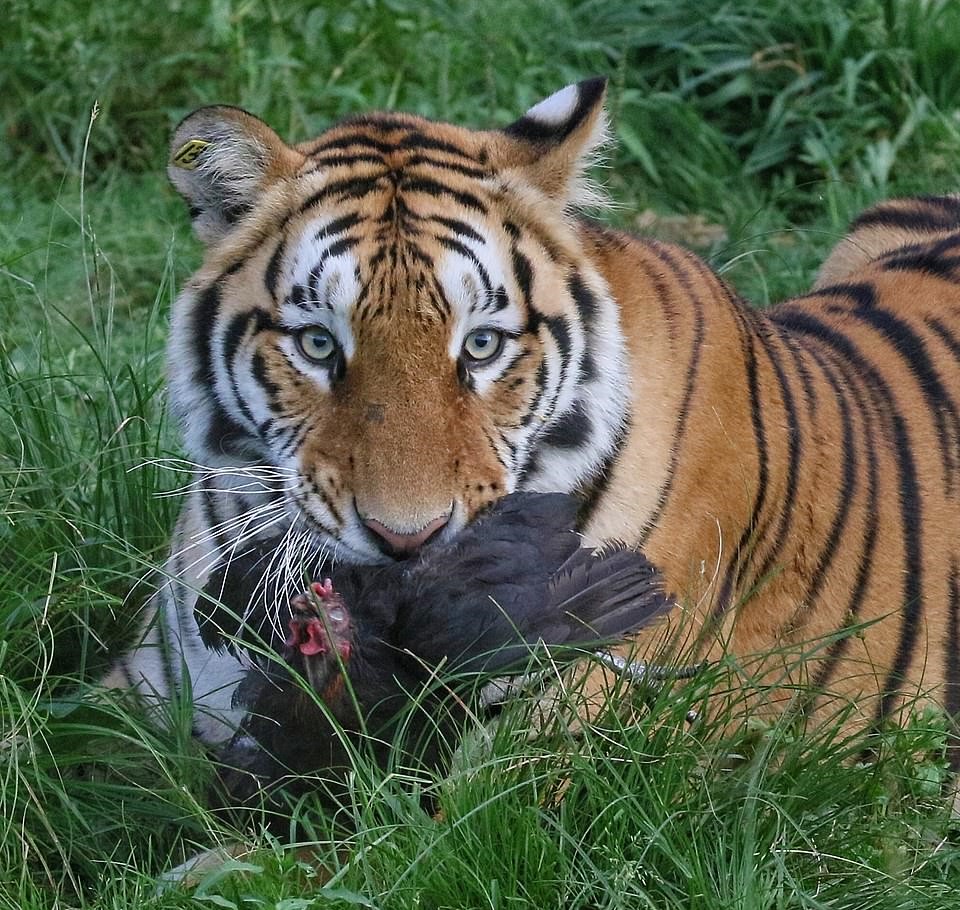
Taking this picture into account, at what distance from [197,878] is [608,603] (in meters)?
0.78

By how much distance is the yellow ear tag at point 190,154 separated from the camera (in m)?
2.98

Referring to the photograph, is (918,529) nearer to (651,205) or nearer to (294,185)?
(294,185)

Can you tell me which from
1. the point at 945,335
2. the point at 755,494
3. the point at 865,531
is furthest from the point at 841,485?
the point at 945,335

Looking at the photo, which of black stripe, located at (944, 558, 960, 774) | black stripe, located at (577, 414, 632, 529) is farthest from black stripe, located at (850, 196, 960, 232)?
black stripe, located at (577, 414, 632, 529)

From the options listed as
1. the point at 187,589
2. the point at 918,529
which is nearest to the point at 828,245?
the point at 918,529

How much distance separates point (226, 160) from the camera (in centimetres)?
301

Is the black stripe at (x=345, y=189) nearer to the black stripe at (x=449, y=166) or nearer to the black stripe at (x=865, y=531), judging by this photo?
the black stripe at (x=449, y=166)

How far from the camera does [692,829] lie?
8.31ft

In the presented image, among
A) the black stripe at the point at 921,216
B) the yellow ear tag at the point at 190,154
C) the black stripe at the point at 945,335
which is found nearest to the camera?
the yellow ear tag at the point at 190,154

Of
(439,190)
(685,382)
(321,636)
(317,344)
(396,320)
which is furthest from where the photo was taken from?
(685,382)

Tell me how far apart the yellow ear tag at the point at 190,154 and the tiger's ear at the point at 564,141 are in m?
0.55

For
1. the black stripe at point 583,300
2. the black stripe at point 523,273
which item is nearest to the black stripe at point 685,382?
the black stripe at point 583,300

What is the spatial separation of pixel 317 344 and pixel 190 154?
0.46 m

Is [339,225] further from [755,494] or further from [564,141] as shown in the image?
[755,494]
